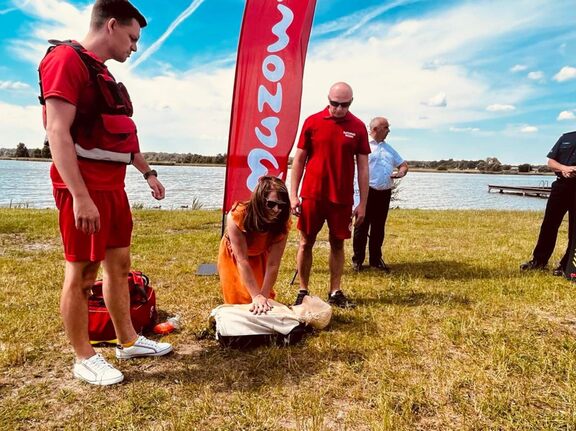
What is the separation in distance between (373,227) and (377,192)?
557mm

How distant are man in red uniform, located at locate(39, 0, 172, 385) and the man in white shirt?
14.0ft

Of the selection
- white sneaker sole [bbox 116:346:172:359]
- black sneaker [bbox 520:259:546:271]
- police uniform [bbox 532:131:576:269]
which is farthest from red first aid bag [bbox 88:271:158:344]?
police uniform [bbox 532:131:576:269]

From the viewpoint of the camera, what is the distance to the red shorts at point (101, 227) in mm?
2756

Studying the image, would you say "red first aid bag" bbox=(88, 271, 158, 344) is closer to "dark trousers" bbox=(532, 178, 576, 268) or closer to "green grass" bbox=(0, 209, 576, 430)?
"green grass" bbox=(0, 209, 576, 430)

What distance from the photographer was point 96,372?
9.67 feet

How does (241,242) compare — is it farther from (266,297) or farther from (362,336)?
(362,336)

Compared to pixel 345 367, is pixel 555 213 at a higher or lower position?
higher

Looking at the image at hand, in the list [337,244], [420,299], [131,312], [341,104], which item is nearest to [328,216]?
[337,244]

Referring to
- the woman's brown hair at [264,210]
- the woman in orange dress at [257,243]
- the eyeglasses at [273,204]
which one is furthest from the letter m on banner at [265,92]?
the eyeglasses at [273,204]

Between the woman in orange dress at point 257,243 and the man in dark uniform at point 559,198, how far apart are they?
4468mm

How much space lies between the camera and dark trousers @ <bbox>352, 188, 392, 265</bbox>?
675 cm

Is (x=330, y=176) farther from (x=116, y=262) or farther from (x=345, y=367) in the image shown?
(x=116, y=262)

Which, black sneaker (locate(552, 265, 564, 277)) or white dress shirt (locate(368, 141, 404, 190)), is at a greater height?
white dress shirt (locate(368, 141, 404, 190))

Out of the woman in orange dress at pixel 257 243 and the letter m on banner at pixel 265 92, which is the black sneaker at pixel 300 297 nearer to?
the woman in orange dress at pixel 257 243
